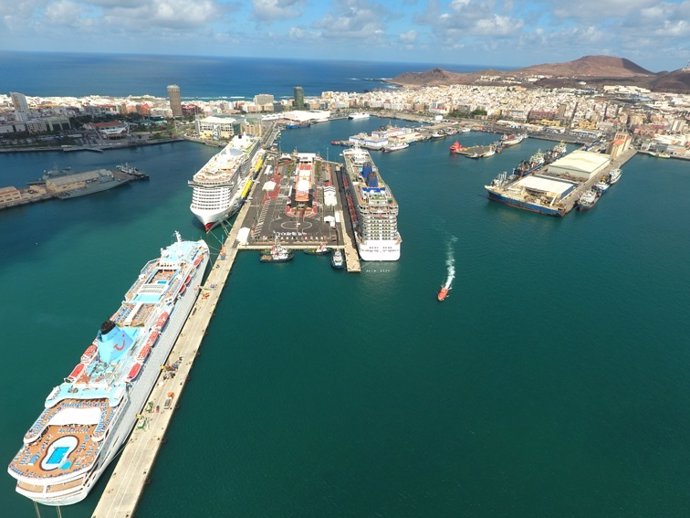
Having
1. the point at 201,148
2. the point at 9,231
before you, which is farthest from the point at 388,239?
the point at 201,148

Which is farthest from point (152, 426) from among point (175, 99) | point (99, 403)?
point (175, 99)

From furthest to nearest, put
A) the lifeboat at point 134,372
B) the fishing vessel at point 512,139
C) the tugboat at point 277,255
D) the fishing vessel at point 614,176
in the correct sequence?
the fishing vessel at point 512,139
the fishing vessel at point 614,176
the tugboat at point 277,255
the lifeboat at point 134,372

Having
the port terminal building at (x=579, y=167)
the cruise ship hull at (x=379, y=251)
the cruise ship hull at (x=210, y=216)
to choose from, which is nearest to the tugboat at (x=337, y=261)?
the cruise ship hull at (x=379, y=251)

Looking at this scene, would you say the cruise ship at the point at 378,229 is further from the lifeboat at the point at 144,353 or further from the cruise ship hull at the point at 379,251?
the lifeboat at the point at 144,353

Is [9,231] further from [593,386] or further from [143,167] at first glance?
[593,386]

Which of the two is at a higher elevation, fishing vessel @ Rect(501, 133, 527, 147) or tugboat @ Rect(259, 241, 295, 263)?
fishing vessel @ Rect(501, 133, 527, 147)

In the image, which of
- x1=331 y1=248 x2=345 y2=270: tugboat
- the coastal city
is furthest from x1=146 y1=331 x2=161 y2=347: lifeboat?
x1=331 y1=248 x2=345 y2=270: tugboat

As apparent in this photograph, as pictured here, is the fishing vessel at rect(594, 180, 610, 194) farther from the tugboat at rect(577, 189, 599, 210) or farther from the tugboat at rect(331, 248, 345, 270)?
the tugboat at rect(331, 248, 345, 270)
